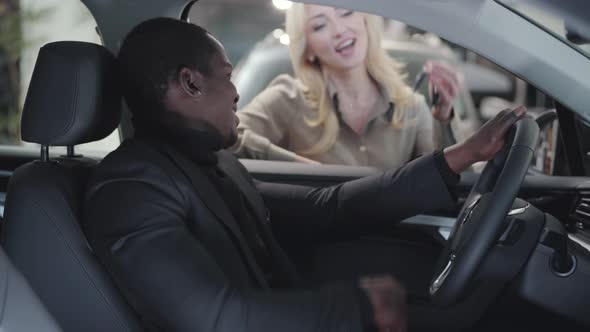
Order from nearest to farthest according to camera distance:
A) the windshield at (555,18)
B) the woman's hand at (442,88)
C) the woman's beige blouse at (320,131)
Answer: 1. the windshield at (555,18)
2. the woman's beige blouse at (320,131)
3. the woman's hand at (442,88)

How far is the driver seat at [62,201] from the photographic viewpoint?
62.9 inches

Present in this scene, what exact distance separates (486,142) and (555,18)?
459 mm

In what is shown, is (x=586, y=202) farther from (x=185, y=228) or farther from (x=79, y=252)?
(x=79, y=252)

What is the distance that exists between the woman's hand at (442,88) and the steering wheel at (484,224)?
146 centimetres

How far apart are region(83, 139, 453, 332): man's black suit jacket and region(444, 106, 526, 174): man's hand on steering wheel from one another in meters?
0.07

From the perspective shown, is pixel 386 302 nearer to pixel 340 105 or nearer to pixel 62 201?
pixel 62 201

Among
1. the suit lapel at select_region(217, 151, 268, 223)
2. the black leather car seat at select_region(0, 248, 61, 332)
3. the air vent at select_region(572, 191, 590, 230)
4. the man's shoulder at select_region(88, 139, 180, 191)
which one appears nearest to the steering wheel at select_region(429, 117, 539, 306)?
the air vent at select_region(572, 191, 590, 230)

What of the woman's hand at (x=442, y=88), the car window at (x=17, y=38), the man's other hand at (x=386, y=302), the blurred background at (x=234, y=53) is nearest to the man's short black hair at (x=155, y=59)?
the blurred background at (x=234, y=53)

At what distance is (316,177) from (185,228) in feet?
3.20

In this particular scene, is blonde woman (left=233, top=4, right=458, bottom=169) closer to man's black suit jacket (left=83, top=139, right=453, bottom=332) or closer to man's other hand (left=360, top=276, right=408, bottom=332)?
man's black suit jacket (left=83, top=139, right=453, bottom=332)

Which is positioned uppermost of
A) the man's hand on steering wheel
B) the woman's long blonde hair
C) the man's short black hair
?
the man's short black hair

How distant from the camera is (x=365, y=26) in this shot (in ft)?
10.2

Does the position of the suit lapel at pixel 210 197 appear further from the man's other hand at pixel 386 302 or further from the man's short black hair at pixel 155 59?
the man's other hand at pixel 386 302

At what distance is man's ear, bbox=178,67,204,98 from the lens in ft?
5.61
